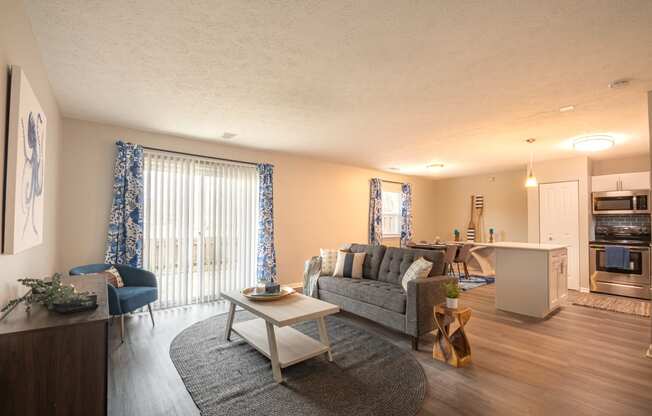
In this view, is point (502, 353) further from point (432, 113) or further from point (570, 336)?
point (432, 113)

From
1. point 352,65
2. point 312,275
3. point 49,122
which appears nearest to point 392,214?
point 312,275

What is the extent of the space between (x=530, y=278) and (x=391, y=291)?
2198mm

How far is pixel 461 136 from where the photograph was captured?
4.41 m

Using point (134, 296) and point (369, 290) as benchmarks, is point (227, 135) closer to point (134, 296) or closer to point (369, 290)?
point (134, 296)

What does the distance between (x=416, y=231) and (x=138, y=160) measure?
268 inches

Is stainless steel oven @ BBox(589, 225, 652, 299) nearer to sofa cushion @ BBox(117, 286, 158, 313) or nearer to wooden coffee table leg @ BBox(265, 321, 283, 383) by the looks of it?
wooden coffee table leg @ BBox(265, 321, 283, 383)

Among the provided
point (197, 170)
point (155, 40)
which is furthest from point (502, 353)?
point (197, 170)

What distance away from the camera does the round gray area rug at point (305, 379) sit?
2061mm

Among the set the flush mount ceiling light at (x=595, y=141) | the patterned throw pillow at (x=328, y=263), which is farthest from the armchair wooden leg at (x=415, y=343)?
the flush mount ceiling light at (x=595, y=141)

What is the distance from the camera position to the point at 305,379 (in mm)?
2424

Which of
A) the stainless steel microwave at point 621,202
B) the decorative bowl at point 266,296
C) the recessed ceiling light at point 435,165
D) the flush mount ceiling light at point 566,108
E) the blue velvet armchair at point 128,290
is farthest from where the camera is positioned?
the recessed ceiling light at point 435,165

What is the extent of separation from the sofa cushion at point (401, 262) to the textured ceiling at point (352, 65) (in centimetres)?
164

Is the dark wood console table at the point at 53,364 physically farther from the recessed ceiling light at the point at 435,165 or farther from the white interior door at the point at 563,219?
the white interior door at the point at 563,219

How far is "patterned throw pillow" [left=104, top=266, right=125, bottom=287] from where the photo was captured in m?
3.43
